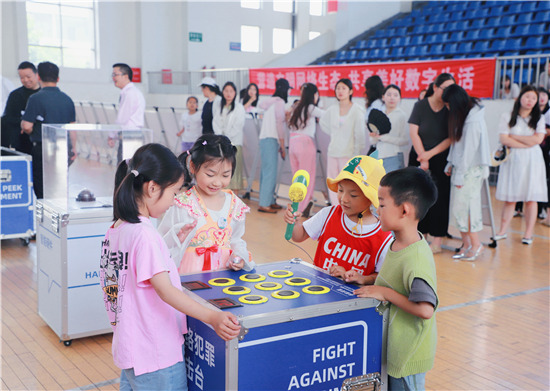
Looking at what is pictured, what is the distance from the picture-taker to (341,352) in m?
1.47

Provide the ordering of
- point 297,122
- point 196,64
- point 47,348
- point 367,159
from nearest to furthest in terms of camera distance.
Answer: point 367,159 → point 47,348 → point 297,122 → point 196,64

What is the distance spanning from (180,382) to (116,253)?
42cm

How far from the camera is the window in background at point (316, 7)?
17.2 meters

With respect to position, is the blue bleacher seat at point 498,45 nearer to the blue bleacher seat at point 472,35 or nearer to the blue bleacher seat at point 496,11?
the blue bleacher seat at point 472,35

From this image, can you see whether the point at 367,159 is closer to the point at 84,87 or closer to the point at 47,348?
the point at 47,348

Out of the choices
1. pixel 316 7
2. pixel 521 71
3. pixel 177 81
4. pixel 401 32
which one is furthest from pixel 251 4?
pixel 521 71

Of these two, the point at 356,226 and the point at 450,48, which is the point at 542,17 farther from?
the point at 356,226

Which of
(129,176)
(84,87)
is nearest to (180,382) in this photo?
(129,176)

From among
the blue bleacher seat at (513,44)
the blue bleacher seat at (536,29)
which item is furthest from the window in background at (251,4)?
the blue bleacher seat at (536,29)

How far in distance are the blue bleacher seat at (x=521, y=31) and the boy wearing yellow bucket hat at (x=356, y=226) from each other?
972 cm

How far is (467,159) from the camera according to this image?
4457 mm

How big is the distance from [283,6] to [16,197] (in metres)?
14.1

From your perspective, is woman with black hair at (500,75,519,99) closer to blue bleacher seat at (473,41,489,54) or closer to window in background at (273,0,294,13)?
blue bleacher seat at (473,41,489,54)

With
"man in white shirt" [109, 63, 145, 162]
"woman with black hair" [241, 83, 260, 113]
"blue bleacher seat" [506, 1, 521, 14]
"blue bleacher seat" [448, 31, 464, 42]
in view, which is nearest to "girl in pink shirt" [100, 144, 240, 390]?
"man in white shirt" [109, 63, 145, 162]
